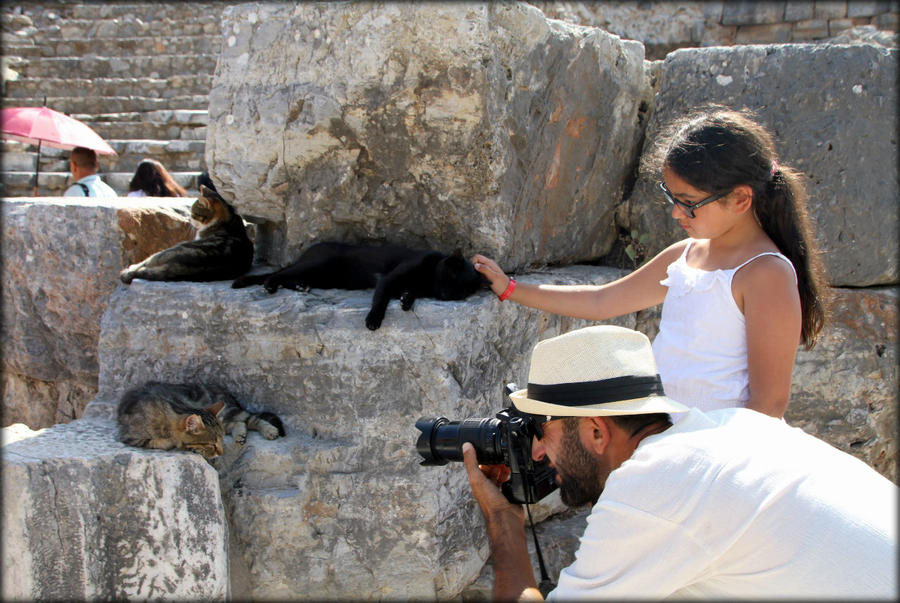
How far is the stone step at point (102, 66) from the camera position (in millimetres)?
11703

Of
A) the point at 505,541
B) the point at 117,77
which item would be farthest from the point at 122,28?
the point at 505,541

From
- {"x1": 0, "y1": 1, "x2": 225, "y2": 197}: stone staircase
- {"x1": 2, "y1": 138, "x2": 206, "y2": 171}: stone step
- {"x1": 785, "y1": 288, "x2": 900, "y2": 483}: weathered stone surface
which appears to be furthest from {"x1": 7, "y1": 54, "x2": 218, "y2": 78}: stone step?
{"x1": 785, "y1": 288, "x2": 900, "y2": 483}: weathered stone surface

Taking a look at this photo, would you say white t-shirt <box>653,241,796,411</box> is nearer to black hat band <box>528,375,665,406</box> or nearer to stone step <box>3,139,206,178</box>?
black hat band <box>528,375,665,406</box>

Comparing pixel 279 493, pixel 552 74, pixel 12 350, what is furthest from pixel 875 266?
pixel 12 350

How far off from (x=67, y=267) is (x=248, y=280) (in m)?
1.03

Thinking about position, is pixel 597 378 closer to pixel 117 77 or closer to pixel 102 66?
pixel 117 77

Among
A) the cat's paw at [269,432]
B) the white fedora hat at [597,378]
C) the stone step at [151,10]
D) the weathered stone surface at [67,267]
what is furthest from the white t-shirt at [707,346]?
the stone step at [151,10]

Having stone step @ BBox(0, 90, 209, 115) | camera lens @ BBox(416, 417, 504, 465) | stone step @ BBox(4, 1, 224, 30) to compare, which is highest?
stone step @ BBox(4, 1, 224, 30)

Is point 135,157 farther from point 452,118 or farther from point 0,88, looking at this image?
point 452,118

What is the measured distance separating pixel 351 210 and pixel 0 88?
34.9ft

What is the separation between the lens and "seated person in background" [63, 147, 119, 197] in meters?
5.08

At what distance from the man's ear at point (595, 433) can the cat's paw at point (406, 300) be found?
120 cm

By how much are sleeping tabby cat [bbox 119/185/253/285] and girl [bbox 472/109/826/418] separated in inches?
79.8

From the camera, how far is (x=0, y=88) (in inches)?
432
